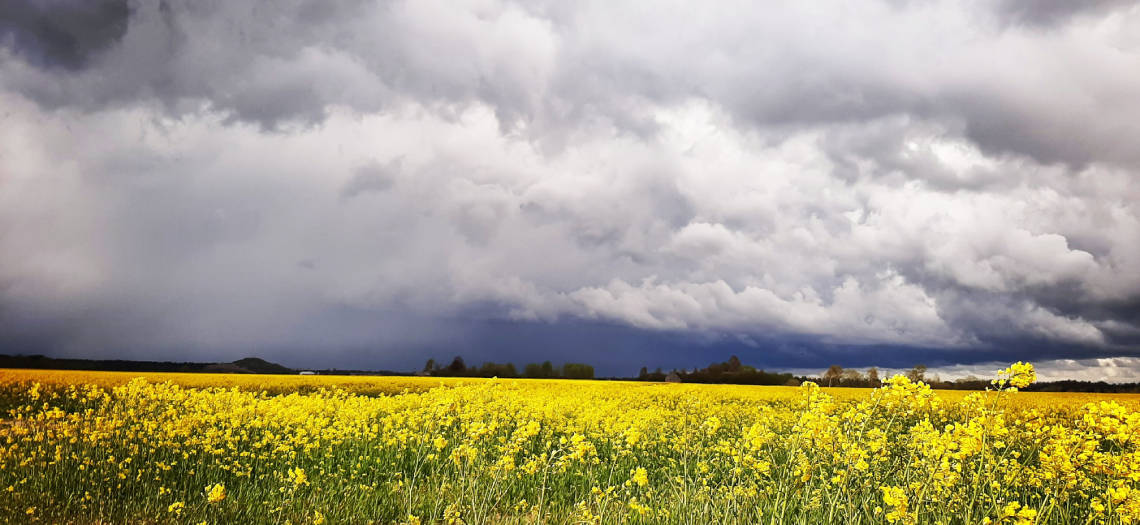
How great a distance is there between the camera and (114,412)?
1045 cm

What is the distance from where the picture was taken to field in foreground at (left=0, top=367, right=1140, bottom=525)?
16.0ft

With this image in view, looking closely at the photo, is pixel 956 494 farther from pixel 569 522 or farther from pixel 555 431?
pixel 555 431

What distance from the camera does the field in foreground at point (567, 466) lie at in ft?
16.0

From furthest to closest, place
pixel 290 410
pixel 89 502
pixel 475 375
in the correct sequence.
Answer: pixel 475 375 → pixel 290 410 → pixel 89 502

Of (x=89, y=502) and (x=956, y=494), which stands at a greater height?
(x=956, y=494)

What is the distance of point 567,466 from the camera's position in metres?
7.65

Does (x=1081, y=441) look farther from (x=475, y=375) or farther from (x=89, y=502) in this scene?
(x=475, y=375)

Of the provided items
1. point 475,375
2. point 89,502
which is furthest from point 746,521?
point 475,375

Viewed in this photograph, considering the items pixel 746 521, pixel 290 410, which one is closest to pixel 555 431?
pixel 290 410

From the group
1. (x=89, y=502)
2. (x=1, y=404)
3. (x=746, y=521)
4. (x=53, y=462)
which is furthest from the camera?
(x=1, y=404)

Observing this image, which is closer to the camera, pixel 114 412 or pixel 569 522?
pixel 569 522

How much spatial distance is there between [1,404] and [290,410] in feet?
52.2

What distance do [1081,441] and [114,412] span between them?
13.5 metres

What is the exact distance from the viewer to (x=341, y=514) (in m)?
7.14
